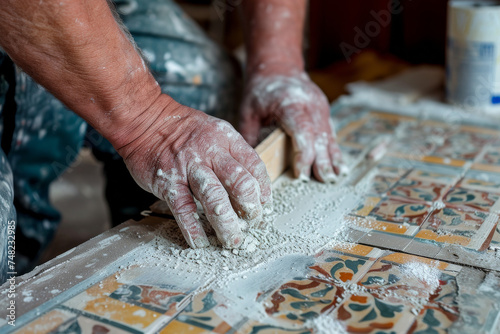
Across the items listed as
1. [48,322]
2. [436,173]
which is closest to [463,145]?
[436,173]

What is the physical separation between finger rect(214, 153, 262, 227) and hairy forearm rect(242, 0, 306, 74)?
2.03ft

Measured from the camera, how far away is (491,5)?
1906 mm

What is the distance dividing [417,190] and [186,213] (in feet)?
2.04

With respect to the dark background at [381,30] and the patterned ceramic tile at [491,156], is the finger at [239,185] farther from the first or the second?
the dark background at [381,30]

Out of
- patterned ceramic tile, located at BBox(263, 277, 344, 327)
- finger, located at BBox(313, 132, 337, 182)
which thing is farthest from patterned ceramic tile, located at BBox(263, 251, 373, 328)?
finger, located at BBox(313, 132, 337, 182)

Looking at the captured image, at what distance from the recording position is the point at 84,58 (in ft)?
3.34

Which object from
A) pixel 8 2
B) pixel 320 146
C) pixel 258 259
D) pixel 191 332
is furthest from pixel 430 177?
pixel 8 2

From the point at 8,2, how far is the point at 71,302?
55 cm

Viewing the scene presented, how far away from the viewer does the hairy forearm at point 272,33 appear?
164cm

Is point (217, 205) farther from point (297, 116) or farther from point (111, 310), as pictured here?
point (297, 116)

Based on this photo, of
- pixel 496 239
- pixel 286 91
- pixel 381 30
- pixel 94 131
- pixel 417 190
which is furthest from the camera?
pixel 381 30

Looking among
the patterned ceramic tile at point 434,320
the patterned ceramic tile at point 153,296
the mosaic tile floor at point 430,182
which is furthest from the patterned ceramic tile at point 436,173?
the patterned ceramic tile at point 153,296

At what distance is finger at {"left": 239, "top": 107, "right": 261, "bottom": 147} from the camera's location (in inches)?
61.2

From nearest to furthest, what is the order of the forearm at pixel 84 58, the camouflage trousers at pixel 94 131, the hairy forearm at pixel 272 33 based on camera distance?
the forearm at pixel 84 58, the camouflage trousers at pixel 94 131, the hairy forearm at pixel 272 33
